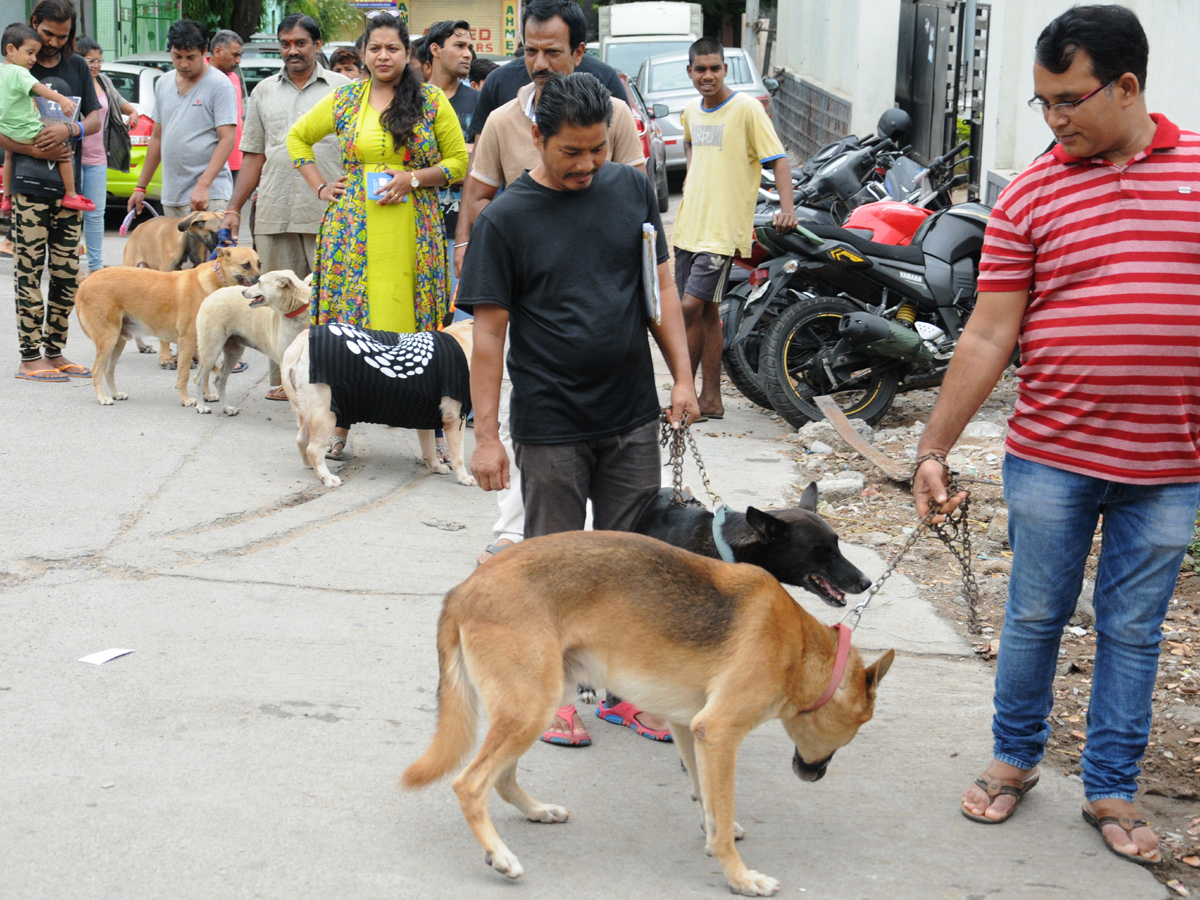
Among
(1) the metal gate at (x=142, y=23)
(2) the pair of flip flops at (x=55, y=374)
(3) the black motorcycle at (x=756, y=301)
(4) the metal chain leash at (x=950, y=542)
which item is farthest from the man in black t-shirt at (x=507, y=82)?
(1) the metal gate at (x=142, y=23)

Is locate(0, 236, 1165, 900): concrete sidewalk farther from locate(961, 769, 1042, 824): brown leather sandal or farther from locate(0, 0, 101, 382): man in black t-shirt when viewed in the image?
locate(0, 0, 101, 382): man in black t-shirt

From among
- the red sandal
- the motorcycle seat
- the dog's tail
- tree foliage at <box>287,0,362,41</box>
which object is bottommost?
the red sandal

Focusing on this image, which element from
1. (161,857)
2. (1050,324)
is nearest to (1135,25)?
(1050,324)

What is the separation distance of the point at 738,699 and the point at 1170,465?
3.90 ft

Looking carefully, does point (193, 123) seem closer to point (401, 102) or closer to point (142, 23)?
point (401, 102)

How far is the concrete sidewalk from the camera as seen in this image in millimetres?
3051

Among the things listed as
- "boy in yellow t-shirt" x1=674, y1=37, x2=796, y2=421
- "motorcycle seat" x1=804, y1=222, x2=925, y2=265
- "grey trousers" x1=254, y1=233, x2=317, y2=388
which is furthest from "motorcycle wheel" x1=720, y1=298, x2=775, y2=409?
"grey trousers" x1=254, y1=233, x2=317, y2=388

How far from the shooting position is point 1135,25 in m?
2.91

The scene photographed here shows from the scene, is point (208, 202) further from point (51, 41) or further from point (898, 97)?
point (898, 97)

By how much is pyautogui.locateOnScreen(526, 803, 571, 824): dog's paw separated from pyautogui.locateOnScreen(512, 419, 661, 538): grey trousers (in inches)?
32.0

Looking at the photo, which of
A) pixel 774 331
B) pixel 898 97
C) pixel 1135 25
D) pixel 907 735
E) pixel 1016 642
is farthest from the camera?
pixel 898 97

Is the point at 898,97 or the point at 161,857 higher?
the point at 898,97

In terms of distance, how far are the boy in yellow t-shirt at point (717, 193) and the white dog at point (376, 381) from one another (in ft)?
5.76

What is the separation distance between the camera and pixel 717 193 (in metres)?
7.54
